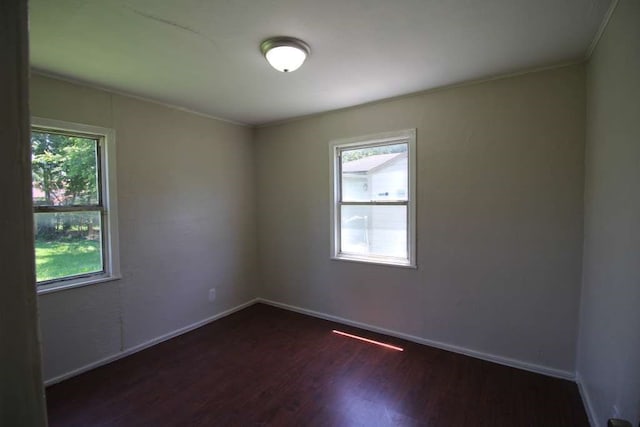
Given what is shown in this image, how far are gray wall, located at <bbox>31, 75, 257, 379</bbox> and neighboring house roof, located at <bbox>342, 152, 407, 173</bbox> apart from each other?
4.85 feet

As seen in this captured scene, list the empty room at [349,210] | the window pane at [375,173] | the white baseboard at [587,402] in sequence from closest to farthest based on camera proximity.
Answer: the empty room at [349,210] → the white baseboard at [587,402] → the window pane at [375,173]

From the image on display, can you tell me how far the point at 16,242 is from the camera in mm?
395

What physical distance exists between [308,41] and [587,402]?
10.1 ft

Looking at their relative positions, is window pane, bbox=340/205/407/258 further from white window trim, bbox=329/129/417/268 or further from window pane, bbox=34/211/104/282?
window pane, bbox=34/211/104/282

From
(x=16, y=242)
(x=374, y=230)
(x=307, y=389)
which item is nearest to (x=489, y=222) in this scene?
(x=374, y=230)

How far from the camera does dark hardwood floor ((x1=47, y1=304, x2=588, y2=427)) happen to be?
2.11 metres

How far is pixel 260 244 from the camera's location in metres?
4.36

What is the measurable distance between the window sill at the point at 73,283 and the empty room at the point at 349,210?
2cm

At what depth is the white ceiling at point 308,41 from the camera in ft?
5.49

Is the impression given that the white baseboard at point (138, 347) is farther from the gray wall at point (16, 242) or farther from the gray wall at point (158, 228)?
the gray wall at point (16, 242)

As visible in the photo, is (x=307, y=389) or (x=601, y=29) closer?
(x=601, y=29)

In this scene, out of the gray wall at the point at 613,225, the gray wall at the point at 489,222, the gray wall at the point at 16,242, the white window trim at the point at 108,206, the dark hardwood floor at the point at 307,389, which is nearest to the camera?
the gray wall at the point at 16,242

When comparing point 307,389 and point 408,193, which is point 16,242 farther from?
point 408,193

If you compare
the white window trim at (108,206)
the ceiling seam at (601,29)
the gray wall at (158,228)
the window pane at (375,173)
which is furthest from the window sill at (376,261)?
the white window trim at (108,206)
